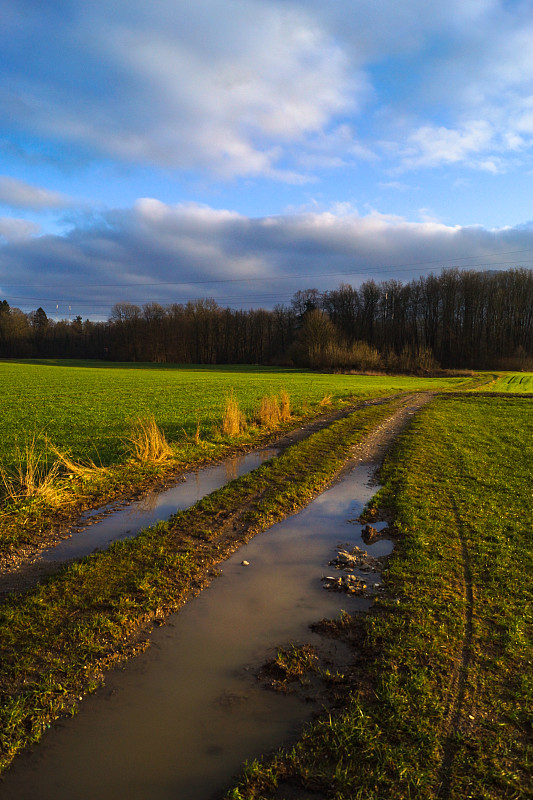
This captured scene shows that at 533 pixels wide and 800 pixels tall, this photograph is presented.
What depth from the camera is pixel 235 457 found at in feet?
44.5

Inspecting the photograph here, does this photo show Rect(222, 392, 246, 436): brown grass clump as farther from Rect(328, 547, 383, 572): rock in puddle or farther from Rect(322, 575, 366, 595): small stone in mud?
Rect(322, 575, 366, 595): small stone in mud

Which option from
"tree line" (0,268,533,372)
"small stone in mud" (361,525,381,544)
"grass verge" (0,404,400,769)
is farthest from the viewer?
"tree line" (0,268,533,372)

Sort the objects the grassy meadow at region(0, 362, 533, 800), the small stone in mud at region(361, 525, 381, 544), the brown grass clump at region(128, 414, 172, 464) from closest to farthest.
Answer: the grassy meadow at region(0, 362, 533, 800) < the small stone in mud at region(361, 525, 381, 544) < the brown grass clump at region(128, 414, 172, 464)

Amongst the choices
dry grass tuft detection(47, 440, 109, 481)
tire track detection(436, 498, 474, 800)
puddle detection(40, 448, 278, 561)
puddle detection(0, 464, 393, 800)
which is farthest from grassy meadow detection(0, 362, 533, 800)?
dry grass tuft detection(47, 440, 109, 481)

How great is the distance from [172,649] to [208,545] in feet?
8.07

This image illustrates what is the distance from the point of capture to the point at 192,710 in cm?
367

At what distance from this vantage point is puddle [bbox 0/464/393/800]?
121 inches

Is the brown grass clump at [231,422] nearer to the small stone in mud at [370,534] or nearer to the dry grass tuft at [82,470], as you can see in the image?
the dry grass tuft at [82,470]

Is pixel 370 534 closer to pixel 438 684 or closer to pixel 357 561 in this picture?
pixel 357 561

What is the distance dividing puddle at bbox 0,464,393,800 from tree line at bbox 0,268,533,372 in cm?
6883

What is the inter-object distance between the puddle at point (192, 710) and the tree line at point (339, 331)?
226 feet

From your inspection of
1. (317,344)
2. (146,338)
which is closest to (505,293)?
(317,344)

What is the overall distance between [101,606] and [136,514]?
11.2 feet

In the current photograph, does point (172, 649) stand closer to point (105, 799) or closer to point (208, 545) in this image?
point (105, 799)
